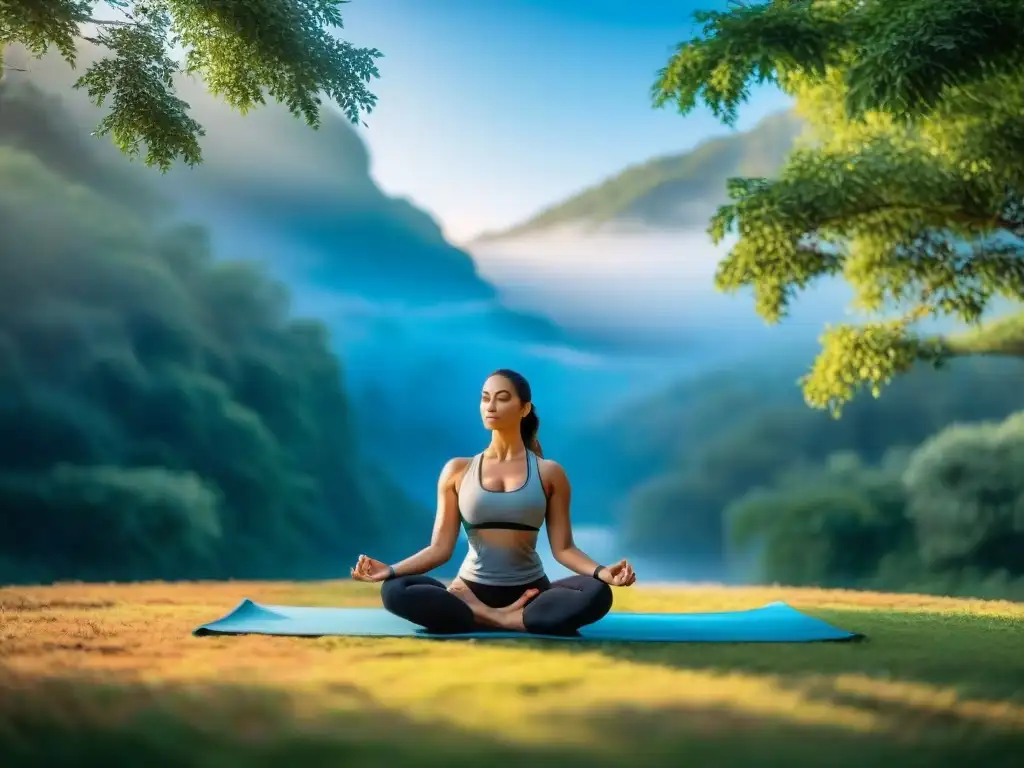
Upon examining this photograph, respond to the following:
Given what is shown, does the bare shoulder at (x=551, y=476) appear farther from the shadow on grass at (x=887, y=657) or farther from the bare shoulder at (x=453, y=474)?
the shadow on grass at (x=887, y=657)

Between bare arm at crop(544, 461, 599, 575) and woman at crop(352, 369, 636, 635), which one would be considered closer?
woman at crop(352, 369, 636, 635)

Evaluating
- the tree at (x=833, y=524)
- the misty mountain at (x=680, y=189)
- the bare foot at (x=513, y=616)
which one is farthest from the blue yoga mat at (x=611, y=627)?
the misty mountain at (x=680, y=189)

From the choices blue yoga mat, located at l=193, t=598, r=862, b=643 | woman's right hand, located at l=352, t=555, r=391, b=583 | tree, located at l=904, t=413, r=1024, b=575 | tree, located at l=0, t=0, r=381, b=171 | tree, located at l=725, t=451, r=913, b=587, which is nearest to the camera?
woman's right hand, located at l=352, t=555, r=391, b=583

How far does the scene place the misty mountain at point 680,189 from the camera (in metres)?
11.6

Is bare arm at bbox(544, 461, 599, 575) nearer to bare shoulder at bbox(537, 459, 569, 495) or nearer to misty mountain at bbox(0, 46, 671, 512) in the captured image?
bare shoulder at bbox(537, 459, 569, 495)

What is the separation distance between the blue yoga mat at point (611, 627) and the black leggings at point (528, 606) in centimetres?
5

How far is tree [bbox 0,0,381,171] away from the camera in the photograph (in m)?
4.73

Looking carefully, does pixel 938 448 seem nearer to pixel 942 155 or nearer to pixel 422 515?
pixel 942 155

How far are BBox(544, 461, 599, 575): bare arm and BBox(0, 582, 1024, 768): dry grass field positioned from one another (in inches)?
15.9

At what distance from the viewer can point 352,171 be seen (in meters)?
11.9

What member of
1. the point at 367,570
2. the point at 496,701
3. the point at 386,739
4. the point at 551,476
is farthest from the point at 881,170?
the point at 386,739

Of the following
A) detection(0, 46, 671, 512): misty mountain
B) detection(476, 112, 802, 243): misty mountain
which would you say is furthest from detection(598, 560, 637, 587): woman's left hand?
detection(476, 112, 802, 243): misty mountain

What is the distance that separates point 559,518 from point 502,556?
0.26m

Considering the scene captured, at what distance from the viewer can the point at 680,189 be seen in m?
11.9
